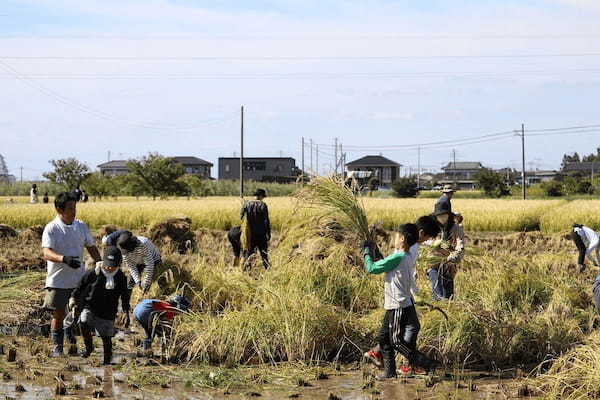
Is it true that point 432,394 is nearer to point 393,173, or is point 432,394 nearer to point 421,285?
point 421,285

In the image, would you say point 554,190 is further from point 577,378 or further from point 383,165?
point 577,378

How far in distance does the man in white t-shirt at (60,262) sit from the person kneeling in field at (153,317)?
2.19 feet

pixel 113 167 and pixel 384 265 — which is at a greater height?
pixel 113 167

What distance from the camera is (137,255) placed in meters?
7.87

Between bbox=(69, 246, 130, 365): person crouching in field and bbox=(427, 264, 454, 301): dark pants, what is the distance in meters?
3.11

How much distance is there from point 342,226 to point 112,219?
1613 cm

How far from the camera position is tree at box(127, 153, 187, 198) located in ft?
147

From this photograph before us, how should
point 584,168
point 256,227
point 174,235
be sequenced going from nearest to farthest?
point 256,227 → point 174,235 → point 584,168

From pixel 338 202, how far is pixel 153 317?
249 cm

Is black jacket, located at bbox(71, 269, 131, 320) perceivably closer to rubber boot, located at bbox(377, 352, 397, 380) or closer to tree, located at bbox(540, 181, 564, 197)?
rubber boot, located at bbox(377, 352, 397, 380)

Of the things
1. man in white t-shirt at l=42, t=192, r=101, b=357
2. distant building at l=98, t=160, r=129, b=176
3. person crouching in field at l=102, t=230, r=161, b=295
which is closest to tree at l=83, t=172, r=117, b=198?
person crouching in field at l=102, t=230, r=161, b=295

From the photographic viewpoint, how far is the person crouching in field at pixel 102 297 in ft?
22.5

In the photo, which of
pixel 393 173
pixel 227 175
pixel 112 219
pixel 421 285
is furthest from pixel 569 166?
pixel 421 285

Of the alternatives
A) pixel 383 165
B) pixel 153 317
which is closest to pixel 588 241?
pixel 153 317
